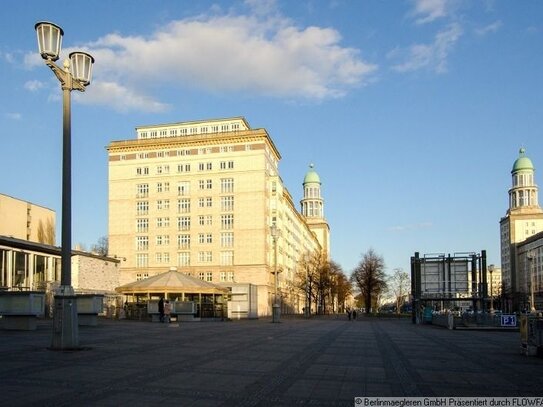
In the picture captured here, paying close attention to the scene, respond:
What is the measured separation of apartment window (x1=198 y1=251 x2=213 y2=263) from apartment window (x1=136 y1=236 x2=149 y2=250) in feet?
31.0

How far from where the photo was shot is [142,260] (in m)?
96.9

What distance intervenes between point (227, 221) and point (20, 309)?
66967mm

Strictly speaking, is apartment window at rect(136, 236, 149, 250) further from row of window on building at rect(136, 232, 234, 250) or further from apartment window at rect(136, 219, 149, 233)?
apartment window at rect(136, 219, 149, 233)

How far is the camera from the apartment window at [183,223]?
9569cm

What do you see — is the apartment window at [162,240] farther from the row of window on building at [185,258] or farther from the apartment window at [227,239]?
the apartment window at [227,239]

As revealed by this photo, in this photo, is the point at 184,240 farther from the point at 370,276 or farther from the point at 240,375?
the point at 240,375

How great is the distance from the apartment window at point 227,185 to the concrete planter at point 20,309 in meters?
66.8

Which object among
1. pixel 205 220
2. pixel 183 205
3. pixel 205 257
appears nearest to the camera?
pixel 205 257

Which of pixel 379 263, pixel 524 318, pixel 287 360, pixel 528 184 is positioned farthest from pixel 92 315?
pixel 528 184

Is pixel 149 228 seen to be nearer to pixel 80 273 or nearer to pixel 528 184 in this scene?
pixel 80 273

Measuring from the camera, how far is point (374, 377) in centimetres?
1271

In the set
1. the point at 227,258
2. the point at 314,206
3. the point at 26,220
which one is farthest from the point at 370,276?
the point at 314,206

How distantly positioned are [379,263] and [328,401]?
92555mm

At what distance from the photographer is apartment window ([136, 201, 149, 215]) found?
9812cm
